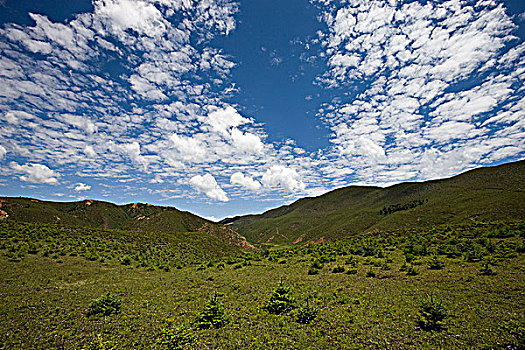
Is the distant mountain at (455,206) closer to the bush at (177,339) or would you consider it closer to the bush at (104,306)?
the bush at (177,339)

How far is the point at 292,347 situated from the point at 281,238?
131m

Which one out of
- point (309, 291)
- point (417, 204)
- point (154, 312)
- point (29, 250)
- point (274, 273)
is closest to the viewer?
point (154, 312)

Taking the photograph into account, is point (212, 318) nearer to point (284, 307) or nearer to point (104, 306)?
point (284, 307)

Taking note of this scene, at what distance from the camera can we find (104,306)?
43.0 ft

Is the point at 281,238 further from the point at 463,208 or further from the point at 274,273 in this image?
the point at 274,273

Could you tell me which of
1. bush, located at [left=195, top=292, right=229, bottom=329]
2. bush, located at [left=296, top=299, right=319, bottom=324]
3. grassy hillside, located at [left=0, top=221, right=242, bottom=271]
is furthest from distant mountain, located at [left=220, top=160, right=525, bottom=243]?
bush, located at [left=195, top=292, right=229, bottom=329]

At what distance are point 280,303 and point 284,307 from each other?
342mm

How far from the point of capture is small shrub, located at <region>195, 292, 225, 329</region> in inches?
444

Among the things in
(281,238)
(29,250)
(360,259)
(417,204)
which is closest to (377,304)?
(360,259)

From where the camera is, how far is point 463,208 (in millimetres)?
64438

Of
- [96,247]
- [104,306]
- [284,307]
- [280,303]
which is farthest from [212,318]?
[96,247]

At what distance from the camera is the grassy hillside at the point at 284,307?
30.4 ft

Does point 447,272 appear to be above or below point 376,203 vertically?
below

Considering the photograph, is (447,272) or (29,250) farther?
(29,250)
